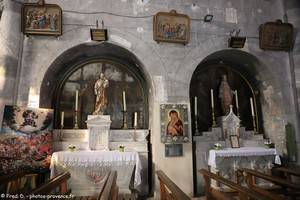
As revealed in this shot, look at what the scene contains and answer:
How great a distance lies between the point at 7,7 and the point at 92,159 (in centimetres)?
442

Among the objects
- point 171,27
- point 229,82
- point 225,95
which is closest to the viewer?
point 171,27

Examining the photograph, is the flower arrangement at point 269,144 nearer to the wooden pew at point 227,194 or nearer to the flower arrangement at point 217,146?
the flower arrangement at point 217,146

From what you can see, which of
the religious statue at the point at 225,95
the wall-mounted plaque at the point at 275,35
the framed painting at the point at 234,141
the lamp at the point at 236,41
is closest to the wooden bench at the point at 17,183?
the framed painting at the point at 234,141

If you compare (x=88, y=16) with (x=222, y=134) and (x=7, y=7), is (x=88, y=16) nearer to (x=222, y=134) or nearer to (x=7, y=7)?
(x=7, y=7)

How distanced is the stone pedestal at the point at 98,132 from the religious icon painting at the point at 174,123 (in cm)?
151

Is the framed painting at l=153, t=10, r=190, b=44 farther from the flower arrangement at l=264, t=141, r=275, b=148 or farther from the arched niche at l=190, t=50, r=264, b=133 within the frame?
the flower arrangement at l=264, t=141, r=275, b=148

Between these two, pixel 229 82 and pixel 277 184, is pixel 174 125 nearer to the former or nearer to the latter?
pixel 277 184

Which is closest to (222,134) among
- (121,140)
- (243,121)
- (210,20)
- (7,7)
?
(243,121)

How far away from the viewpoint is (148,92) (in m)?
6.91

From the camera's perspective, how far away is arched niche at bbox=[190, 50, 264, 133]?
7254 mm

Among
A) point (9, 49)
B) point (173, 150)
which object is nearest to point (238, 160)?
point (173, 150)

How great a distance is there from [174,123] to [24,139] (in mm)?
3496

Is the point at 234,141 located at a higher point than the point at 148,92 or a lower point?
lower

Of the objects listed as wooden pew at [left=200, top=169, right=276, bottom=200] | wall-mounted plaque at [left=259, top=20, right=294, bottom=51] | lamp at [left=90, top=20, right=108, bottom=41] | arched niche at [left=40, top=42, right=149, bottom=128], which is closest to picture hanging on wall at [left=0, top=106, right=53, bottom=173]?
arched niche at [left=40, top=42, right=149, bottom=128]
